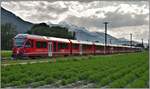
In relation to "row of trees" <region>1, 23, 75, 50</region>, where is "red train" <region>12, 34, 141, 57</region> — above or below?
below

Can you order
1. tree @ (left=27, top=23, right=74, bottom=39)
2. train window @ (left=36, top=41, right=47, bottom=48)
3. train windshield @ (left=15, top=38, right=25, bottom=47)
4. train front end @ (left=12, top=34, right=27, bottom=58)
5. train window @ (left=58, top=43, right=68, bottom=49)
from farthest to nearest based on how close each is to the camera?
tree @ (left=27, top=23, right=74, bottom=39) → train window @ (left=58, top=43, right=68, bottom=49) → train window @ (left=36, top=41, right=47, bottom=48) → train windshield @ (left=15, top=38, right=25, bottom=47) → train front end @ (left=12, top=34, right=27, bottom=58)

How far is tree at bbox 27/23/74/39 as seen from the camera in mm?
95500

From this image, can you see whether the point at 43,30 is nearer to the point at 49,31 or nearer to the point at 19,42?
the point at 49,31

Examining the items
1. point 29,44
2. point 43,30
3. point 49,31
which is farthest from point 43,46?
point 49,31

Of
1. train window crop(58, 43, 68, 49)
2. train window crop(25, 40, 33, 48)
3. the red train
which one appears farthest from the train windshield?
train window crop(58, 43, 68, 49)

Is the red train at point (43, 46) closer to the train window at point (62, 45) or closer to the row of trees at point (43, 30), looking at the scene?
the train window at point (62, 45)

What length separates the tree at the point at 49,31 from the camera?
95.5 meters

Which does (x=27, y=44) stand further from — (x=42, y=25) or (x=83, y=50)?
(x=42, y=25)

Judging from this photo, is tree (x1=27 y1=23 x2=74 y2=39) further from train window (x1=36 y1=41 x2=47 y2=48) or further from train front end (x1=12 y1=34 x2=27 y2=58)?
train front end (x1=12 y1=34 x2=27 y2=58)

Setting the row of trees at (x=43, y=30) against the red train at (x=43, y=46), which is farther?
the row of trees at (x=43, y=30)

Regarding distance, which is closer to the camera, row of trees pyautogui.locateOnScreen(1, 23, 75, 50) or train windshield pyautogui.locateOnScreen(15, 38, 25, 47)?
train windshield pyautogui.locateOnScreen(15, 38, 25, 47)

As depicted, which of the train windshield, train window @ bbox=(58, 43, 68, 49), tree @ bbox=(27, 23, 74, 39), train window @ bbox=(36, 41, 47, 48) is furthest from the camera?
tree @ bbox=(27, 23, 74, 39)

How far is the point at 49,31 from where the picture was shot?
97625 millimetres

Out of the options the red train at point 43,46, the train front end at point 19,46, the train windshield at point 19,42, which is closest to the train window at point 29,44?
the red train at point 43,46
